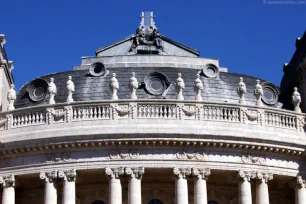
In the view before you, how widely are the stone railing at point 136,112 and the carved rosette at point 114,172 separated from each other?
2.89m

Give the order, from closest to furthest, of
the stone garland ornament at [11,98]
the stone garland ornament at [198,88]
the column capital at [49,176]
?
1. the column capital at [49,176]
2. the stone garland ornament at [198,88]
3. the stone garland ornament at [11,98]

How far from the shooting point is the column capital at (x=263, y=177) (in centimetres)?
5228

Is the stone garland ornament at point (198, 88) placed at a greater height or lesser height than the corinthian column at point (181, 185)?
greater

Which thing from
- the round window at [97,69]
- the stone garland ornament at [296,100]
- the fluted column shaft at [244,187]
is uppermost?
the round window at [97,69]

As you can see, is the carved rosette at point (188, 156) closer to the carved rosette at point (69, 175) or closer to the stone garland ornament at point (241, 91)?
the stone garland ornament at point (241, 91)

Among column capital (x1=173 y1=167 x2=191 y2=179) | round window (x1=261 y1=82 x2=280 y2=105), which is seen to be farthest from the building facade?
round window (x1=261 y1=82 x2=280 y2=105)

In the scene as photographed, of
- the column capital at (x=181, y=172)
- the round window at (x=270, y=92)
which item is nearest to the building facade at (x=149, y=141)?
the column capital at (x=181, y=172)

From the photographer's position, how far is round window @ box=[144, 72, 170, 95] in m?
54.6

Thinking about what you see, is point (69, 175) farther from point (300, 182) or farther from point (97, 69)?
point (300, 182)

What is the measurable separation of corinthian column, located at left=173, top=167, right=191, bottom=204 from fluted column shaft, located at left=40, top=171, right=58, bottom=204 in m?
6.66

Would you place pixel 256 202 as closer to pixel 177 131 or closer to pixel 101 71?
pixel 177 131

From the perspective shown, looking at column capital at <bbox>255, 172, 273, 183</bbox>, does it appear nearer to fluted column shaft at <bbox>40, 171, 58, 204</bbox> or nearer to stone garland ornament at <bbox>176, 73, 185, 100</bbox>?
stone garland ornament at <bbox>176, 73, 185, 100</bbox>

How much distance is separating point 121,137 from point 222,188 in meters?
7.57

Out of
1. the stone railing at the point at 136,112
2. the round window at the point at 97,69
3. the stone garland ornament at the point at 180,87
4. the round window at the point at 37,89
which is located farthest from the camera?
the round window at the point at 97,69
